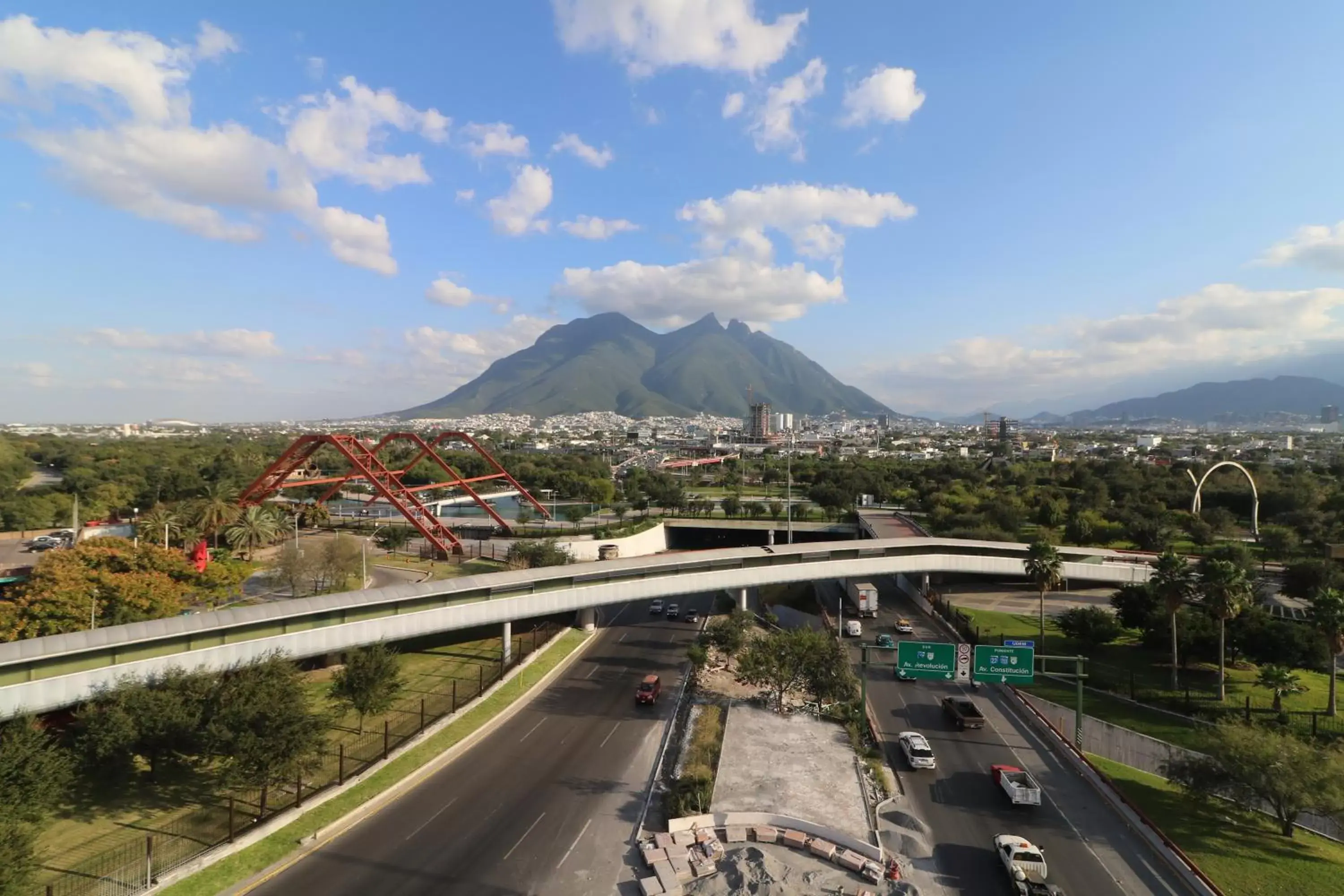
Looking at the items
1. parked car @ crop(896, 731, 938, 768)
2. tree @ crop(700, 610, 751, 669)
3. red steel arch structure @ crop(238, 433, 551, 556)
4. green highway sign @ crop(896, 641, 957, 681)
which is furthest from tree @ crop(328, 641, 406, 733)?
red steel arch structure @ crop(238, 433, 551, 556)

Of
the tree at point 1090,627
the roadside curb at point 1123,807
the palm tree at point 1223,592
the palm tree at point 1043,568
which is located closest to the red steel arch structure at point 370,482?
the palm tree at point 1043,568

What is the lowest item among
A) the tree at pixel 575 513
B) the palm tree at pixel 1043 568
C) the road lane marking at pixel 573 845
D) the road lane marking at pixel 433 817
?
the road lane marking at pixel 573 845

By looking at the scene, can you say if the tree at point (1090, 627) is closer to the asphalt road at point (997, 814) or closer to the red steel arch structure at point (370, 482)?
the asphalt road at point (997, 814)

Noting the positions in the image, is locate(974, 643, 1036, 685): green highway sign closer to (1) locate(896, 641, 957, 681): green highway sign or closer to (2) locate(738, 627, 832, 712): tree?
(1) locate(896, 641, 957, 681): green highway sign

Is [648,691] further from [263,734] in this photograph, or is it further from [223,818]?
[223,818]

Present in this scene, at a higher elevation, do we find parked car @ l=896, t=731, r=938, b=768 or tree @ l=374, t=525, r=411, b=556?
tree @ l=374, t=525, r=411, b=556

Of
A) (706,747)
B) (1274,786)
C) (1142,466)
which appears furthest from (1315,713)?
(1142,466)

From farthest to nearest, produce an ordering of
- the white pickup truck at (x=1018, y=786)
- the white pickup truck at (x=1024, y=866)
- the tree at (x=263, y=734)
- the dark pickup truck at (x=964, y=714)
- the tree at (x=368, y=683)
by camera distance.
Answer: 1. the dark pickup truck at (x=964, y=714)
2. the tree at (x=368, y=683)
3. the white pickup truck at (x=1018, y=786)
4. the tree at (x=263, y=734)
5. the white pickup truck at (x=1024, y=866)
